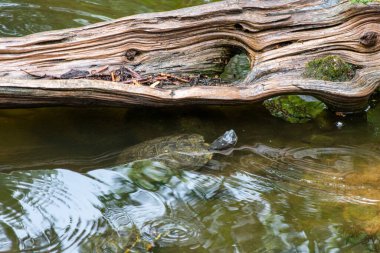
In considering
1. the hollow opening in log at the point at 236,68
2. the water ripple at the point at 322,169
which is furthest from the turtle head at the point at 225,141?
the hollow opening in log at the point at 236,68

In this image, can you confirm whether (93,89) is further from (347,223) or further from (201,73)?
(347,223)

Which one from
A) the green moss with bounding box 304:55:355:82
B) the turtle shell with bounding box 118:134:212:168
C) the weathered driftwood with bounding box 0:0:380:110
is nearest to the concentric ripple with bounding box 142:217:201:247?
the turtle shell with bounding box 118:134:212:168

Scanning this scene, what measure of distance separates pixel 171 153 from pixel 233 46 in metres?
1.28

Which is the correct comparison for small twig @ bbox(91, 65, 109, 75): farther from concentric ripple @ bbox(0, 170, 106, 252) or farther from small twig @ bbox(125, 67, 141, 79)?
concentric ripple @ bbox(0, 170, 106, 252)

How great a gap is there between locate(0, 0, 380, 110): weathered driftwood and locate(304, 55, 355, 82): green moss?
0.22 feet

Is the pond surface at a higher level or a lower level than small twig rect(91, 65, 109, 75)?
lower

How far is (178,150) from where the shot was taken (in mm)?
4750

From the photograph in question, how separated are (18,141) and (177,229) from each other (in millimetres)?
1821

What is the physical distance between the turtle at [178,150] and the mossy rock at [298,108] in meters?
0.75

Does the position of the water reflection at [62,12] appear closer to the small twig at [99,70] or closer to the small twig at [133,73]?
the small twig at [99,70]

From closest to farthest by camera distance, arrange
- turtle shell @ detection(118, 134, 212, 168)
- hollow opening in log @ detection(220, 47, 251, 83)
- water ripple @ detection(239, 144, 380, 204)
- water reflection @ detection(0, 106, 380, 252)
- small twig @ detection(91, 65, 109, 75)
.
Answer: water reflection @ detection(0, 106, 380, 252)
water ripple @ detection(239, 144, 380, 204)
turtle shell @ detection(118, 134, 212, 168)
small twig @ detection(91, 65, 109, 75)
hollow opening in log @ detection(220, 47, 251, 83)

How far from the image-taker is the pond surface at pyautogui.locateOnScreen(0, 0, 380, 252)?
3.85m

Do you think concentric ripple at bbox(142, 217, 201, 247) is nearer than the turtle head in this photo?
Yes

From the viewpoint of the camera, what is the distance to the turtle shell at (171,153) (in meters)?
4.69
